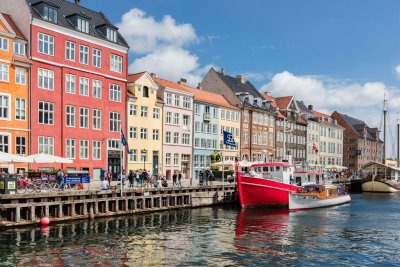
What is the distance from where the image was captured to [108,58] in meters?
53.4

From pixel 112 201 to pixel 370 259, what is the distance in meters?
20.8

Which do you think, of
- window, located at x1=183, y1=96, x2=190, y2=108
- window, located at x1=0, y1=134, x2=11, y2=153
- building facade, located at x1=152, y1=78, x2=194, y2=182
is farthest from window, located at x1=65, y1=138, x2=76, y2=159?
window, located at x1=183, y1=96, x2=190, y2=108

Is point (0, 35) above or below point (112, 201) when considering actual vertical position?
above

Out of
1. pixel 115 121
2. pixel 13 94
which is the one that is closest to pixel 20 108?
pixel 13 94

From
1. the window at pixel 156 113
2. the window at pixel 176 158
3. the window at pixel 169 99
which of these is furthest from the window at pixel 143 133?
the window at pixel 176 158

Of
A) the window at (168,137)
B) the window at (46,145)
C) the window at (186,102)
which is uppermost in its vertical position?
the window at (186,102)

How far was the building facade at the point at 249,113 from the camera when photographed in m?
79.4

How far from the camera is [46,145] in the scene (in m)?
46.1

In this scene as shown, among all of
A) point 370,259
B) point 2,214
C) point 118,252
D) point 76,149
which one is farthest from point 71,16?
point 370,259

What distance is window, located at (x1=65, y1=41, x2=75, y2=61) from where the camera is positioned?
48.5 meters

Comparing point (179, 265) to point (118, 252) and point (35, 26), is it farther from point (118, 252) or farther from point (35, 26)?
point (35, 26)

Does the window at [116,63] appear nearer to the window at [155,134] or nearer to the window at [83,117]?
the window at [83,117]

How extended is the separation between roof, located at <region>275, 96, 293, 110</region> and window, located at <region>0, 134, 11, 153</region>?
203 ft

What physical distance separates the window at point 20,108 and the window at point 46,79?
2.68m
